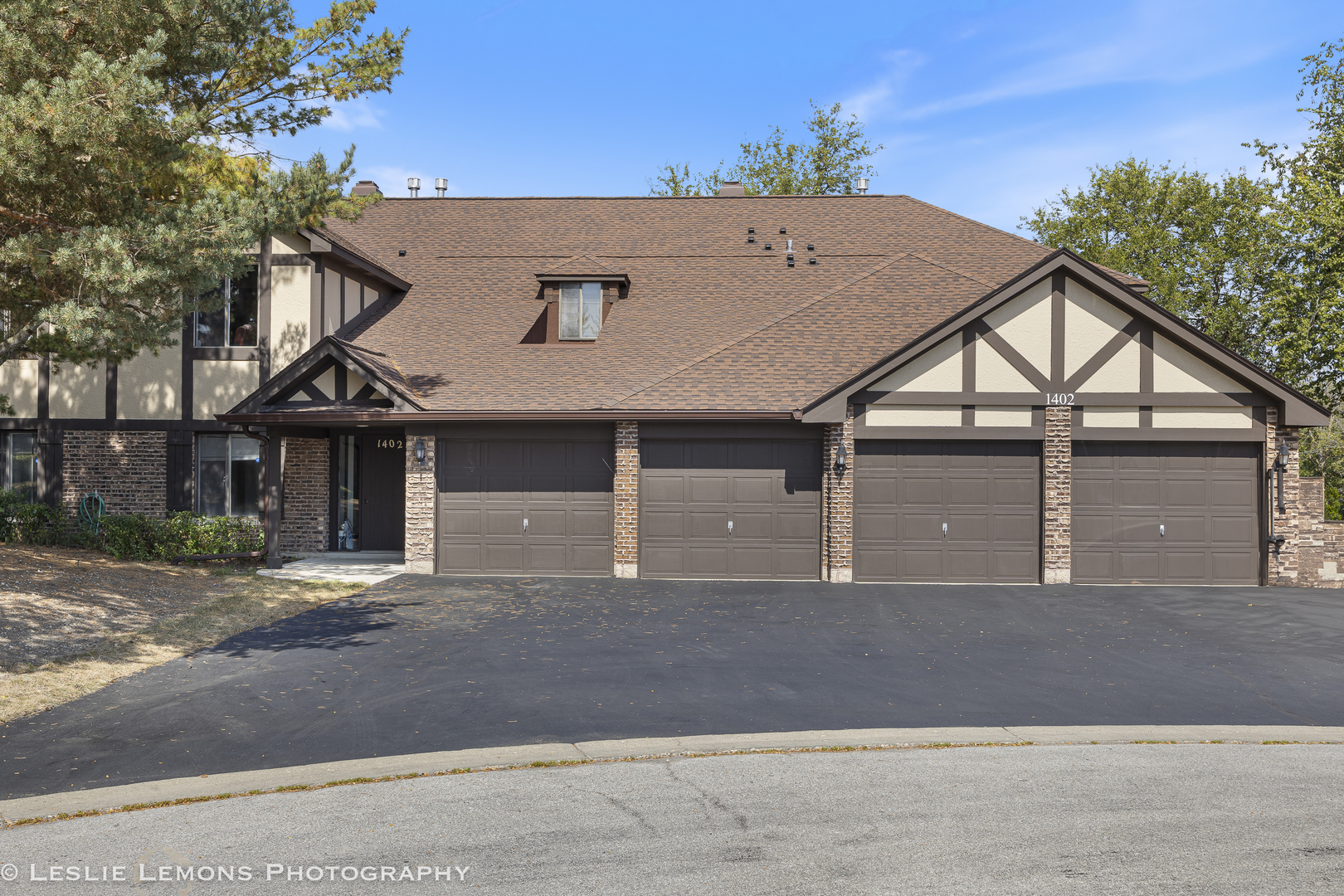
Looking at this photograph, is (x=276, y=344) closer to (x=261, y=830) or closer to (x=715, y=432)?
(x=715, y=432)

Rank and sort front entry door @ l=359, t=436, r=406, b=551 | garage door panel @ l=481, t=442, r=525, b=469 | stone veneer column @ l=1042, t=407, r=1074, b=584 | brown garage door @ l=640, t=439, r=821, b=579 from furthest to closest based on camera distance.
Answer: front entry door @ l=359, t=436, r=406, b=551, garage door panel @ l=481, t=442, r=525, b=469, brown garage door @ l=640, t=439, r=821, b=579, stone veneer column @ l=1042, t=407, r=1074, b=584

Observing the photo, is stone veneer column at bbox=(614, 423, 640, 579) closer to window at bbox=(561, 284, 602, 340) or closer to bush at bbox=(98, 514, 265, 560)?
window at bbox=(561, 284, 602, 340)

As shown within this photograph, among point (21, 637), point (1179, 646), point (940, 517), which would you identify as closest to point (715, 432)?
point (940, 517)

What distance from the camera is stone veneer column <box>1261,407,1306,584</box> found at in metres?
14.6

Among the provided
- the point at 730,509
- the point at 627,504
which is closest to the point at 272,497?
the point at 627,504

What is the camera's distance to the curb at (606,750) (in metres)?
5.24

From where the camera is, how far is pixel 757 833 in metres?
4.79

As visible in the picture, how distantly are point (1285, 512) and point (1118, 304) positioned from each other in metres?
4.64

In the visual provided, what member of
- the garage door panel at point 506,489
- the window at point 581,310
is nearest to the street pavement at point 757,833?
the garage door panel at point 506,489

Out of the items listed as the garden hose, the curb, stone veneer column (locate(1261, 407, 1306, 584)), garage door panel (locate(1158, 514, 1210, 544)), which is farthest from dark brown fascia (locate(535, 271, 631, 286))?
the curb

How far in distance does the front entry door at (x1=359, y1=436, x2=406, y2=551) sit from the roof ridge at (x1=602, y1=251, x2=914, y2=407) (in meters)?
5.55

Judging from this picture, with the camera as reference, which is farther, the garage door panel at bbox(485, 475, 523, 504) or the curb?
the garage door panel at bbox(485, 475, 523, 504)

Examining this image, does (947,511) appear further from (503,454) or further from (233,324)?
(233,324)

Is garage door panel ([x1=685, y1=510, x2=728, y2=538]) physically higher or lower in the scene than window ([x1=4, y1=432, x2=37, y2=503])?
lower
